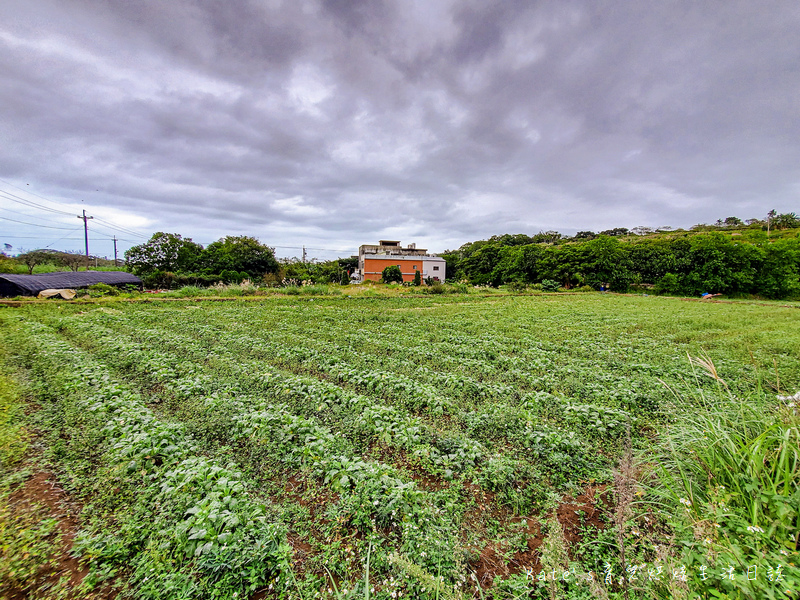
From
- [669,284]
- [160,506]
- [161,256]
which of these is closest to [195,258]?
[161,256]

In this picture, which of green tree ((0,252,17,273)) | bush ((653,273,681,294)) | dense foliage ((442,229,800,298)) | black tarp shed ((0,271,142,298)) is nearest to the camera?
black tarp shed ((0,271,142,298))

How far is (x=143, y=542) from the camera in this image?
2766 mm

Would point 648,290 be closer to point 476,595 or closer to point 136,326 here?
point 476,595

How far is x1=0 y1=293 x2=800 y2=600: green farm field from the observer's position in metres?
2.21

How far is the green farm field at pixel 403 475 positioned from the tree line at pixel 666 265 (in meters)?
35.4

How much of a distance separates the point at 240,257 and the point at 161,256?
11556 mm

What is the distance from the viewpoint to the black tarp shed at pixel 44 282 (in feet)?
68.3

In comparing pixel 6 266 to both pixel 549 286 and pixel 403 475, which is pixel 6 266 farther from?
pixel 549 286

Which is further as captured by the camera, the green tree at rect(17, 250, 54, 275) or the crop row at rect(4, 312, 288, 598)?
the green tree at rect(17, 250, 54, 275)

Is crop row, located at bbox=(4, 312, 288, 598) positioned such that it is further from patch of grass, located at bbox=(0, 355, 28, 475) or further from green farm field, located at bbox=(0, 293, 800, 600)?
patch of grass, located at bbox=(0, 355, 28, 475)

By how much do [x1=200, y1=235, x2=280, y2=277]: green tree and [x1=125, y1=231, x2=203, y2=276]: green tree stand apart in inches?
84.3

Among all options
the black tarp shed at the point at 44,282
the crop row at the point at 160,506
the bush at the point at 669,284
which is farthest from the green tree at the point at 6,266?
the bush at the point at 669,284

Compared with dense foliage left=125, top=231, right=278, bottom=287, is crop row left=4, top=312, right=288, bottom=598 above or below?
below

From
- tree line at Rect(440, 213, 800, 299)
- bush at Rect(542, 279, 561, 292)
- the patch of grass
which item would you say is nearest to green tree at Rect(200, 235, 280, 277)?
the patch of grass
